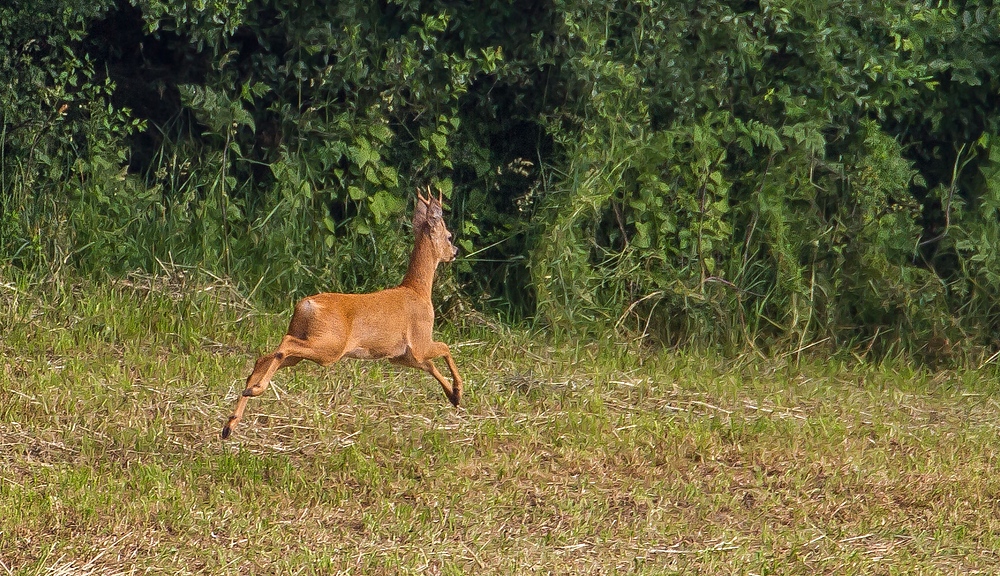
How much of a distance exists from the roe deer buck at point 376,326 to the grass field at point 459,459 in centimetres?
42

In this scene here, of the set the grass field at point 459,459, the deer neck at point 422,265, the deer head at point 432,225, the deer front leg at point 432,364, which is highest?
the deer head at point 432,225

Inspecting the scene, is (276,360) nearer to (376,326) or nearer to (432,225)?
(376,326)

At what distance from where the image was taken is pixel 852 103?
825 cm

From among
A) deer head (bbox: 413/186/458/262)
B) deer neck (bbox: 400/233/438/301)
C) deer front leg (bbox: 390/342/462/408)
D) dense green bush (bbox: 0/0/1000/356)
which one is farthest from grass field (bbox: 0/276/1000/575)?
deer head (bbox: 413/186/458/262)

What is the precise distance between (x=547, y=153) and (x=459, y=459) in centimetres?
326

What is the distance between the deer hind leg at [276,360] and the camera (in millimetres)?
5012

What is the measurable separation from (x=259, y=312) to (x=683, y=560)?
10.4 feet

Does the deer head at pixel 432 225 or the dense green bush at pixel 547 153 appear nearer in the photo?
the deer head at pixel 432 225

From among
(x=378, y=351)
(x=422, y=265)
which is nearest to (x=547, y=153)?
(x=422, y=265)

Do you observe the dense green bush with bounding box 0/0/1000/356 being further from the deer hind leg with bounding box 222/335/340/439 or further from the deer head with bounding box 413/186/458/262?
the deer hind leg with bounding box 222/335/340/439

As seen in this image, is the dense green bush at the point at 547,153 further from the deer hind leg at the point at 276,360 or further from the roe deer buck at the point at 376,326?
the deer hind leg at the point at 276,360

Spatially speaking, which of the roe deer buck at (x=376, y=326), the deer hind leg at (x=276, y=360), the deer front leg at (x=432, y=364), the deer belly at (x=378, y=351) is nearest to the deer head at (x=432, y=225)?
the roe deer buck at (x=376, y=326)

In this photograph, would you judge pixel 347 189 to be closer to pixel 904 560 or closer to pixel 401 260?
pixel 401 260

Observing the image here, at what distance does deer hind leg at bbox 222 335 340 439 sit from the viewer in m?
5.01
